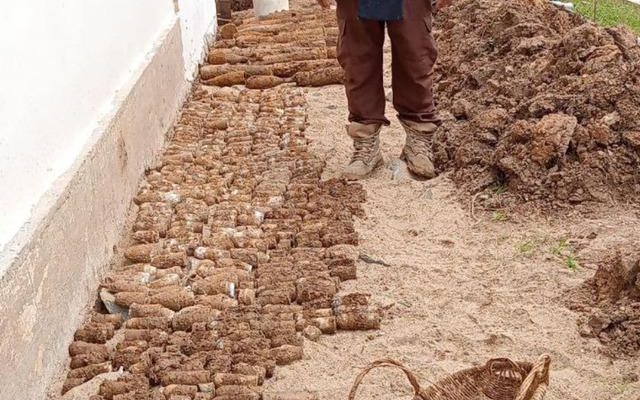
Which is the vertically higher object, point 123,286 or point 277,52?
point 123,286

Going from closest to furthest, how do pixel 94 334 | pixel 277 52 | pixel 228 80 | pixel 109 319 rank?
1. pixel 94 334
2. pixel 109 319
3. pixel 228 80
4. pixel 277 52

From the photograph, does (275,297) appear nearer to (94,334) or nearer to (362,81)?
(94,334)

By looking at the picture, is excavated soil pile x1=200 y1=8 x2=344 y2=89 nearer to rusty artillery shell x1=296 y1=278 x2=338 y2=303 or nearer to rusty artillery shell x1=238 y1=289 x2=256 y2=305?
rusty artillery shell x1=296 y1=278 x2=338 y2=303

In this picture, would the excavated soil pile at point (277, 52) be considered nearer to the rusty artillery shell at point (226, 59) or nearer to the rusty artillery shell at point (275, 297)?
the rusty artillery shell at point (226, 59)

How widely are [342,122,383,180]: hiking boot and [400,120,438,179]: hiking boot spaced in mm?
199

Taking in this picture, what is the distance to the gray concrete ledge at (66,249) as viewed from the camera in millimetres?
3432

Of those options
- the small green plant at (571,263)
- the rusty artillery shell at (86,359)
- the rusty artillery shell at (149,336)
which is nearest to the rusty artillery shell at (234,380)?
the rusty artillery shell at (149,336)

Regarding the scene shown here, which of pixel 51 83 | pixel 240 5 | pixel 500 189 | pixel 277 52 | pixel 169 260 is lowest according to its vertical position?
pixel 240 5

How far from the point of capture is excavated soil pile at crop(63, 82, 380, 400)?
3.82 m

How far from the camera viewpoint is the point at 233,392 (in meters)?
3.61

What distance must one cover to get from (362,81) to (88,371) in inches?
107

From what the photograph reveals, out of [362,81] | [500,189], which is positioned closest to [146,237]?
[362,81]

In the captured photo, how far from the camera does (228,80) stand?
8328 mm

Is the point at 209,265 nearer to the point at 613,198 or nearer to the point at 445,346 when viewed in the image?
the point at 445,346
